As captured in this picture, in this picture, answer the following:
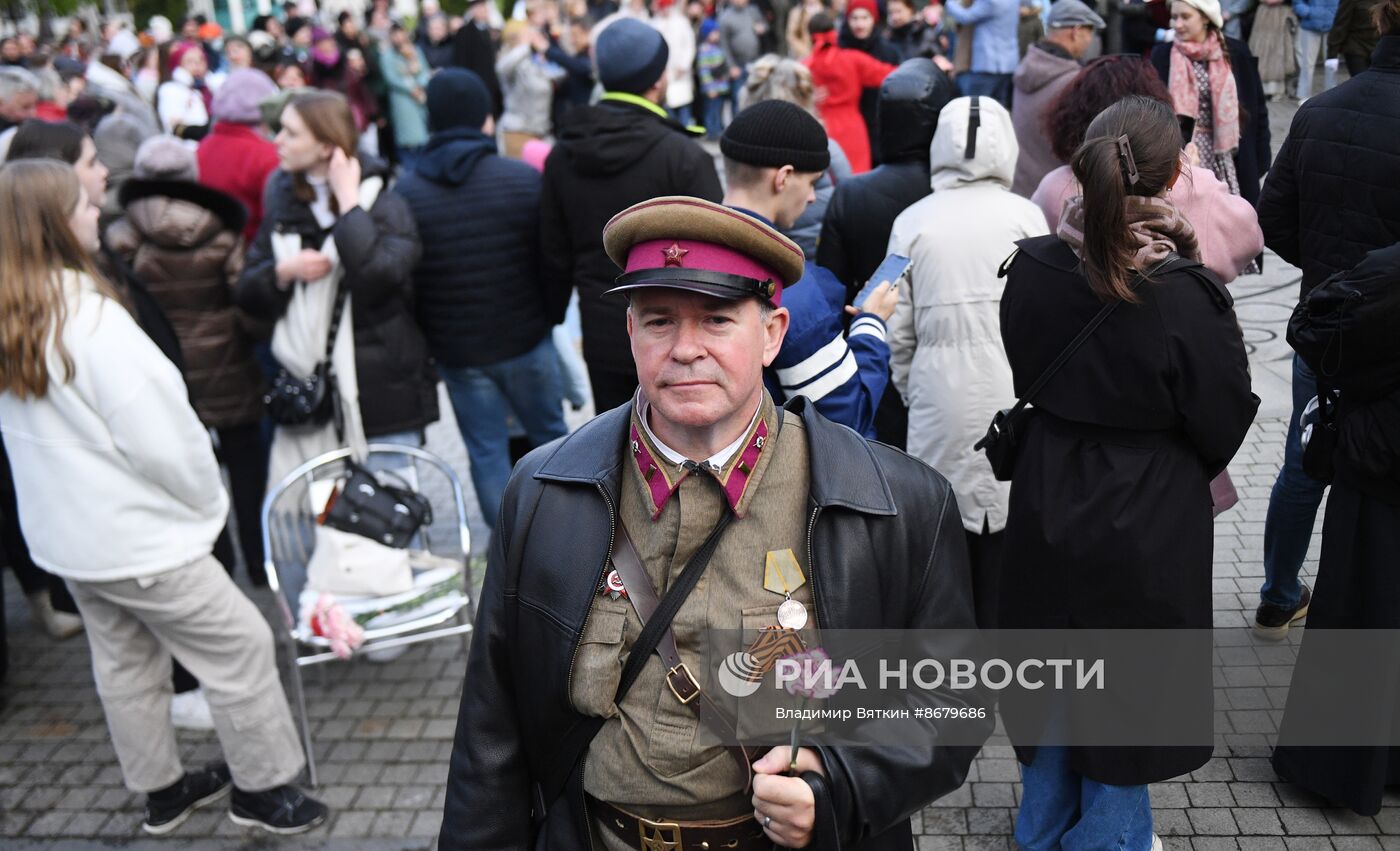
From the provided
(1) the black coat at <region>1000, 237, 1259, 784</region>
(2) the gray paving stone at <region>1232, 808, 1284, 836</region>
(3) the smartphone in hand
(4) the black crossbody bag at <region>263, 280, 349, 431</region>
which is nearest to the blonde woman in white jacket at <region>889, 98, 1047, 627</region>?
(3) the smartphone in hand

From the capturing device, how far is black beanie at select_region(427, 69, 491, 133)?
205 inches

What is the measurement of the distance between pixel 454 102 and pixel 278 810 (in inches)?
114

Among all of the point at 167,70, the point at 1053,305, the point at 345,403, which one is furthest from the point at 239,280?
the point at 167,70

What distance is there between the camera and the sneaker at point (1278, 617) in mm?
4457

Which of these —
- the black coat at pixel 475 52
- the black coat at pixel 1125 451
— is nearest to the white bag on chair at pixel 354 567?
the black coat at pixel 1125 451

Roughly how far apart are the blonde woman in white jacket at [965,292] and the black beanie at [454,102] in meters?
2.08

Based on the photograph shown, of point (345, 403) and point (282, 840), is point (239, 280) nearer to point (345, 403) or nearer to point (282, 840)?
point (345, 403)

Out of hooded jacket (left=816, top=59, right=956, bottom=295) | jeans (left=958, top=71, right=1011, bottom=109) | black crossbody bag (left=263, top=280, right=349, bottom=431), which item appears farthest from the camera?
jeans (left=958, top=71, right=1011, bottom=109)

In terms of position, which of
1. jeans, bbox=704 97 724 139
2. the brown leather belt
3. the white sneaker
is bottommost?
jeans, bbox=704 97 724 139

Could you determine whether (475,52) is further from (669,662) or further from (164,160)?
(669,662)

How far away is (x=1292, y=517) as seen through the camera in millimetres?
4203

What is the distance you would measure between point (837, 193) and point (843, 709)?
296cm

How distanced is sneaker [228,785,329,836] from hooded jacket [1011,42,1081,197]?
4318 millimetres

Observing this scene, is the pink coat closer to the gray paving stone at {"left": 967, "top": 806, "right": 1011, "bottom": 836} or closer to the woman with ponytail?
the woman with ponytail
